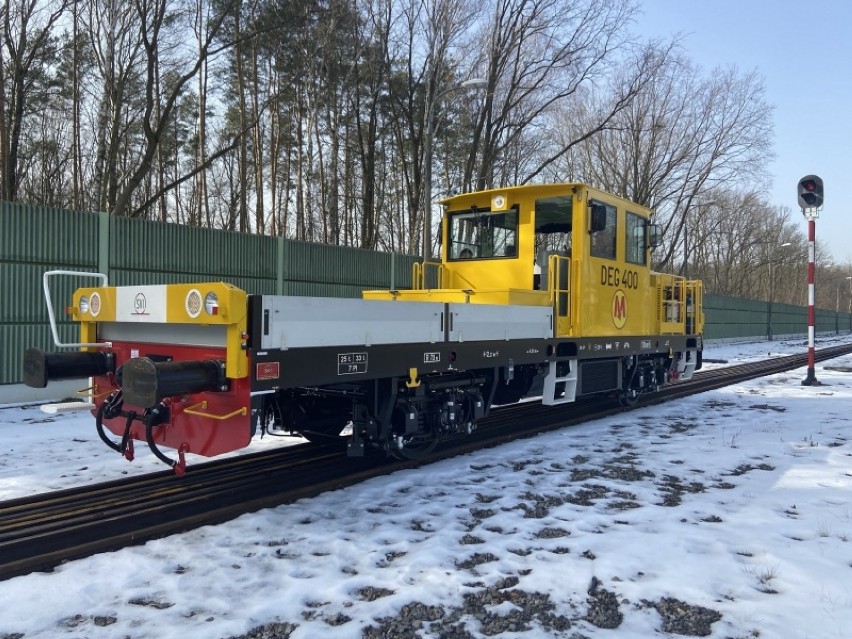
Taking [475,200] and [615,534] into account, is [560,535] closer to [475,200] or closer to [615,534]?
[615,534]

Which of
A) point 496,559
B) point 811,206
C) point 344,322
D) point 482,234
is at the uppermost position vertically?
point 811,206

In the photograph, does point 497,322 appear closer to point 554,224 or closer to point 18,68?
point 554,224

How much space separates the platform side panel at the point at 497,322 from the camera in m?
5.74

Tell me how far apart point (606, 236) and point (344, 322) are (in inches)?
197

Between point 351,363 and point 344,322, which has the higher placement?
point 344,322

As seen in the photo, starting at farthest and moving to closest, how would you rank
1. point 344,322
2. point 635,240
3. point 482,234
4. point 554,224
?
point 635,240, point 482,234, point 554,224, point 344,322

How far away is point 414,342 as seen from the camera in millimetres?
5289

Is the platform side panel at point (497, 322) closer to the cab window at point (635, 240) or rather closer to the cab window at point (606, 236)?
the cab window at point (606, 236)

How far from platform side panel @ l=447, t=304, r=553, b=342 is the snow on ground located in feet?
4.27

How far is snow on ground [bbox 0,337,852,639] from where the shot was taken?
3068 mm

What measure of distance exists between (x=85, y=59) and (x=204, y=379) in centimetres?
2189

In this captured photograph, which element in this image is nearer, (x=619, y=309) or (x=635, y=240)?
(x=619, y=309)

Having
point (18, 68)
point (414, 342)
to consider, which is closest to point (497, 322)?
point (414, 342)

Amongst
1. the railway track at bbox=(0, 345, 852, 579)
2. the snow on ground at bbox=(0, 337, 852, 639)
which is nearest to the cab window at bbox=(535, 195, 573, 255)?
the railway track at bbox=(0, 345, 852, 579)
